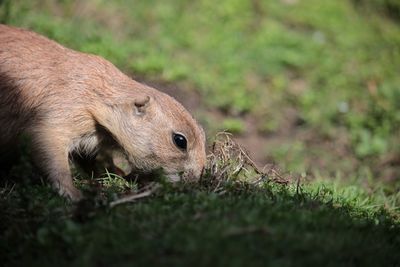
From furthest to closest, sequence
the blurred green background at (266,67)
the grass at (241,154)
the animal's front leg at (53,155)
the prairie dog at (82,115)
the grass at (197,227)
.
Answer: the blurred green background at (266,67), the prairie dog at (82,115), the animal's front leg at (53,155), the grass at (241,154), the grass at (197,227)

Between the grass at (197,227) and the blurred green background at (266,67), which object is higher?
the blurred green background at (266,67)

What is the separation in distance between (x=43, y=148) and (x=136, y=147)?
29.4 inches

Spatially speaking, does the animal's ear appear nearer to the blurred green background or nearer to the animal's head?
the animal's head

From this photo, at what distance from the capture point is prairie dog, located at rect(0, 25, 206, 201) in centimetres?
521

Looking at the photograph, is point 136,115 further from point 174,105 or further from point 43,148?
point 43,148

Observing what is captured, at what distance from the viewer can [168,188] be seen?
15.2ft

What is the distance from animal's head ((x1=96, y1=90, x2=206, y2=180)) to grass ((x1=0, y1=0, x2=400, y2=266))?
222 millimetres

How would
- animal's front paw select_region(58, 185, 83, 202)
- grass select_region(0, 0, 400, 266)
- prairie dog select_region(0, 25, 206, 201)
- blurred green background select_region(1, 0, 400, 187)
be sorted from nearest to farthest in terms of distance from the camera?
grass select_region(0, 0, 400, 266), animal's front paw select_region(58, 185, 83, 202), prairie dog select_region(0, 25, 206, 201), blurred green background select_region(1, 0, 400, 187)

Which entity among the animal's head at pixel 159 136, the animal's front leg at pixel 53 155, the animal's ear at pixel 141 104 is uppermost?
the animal's ear at pixel 141 104

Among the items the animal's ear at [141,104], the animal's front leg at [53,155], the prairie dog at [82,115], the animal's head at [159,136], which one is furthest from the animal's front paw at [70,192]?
the animal's ear at [141,104]

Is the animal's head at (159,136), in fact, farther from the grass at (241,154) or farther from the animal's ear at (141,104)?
the grass at (241,154)

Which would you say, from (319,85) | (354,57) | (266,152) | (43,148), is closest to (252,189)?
(43,148)

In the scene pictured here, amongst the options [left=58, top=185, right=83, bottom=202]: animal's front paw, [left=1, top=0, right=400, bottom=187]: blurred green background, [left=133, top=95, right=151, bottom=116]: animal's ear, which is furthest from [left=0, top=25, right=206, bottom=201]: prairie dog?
[left=1, top=0, right=400, bottom=187]: blurred green background

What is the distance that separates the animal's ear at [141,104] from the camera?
17.5 feet
